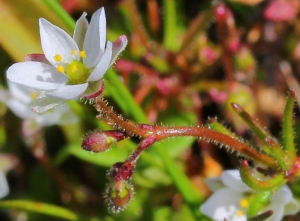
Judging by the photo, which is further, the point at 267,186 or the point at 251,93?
the point at 251,93

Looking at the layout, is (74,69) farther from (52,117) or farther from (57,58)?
(52,117)

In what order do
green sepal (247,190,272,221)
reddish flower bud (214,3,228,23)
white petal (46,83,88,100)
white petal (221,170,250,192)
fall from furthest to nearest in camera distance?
reddish flower bud (214,3,228,23)
white petal (221,170,250,192)
green sepal (247,190,272,221)
white petal (46,83,88,100)

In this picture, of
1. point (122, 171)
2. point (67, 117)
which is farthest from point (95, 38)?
point (67, 117)

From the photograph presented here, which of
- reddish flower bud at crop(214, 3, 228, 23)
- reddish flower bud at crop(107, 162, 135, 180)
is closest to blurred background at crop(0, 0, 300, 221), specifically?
reddish flower bud at crop(214, 3, 228, 23)

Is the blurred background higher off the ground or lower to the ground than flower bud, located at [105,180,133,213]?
higher

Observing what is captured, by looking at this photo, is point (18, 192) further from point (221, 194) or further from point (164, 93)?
point (221, 194)

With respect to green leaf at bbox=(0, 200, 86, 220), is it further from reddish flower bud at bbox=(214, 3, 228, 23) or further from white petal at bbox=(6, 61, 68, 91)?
reddish flower bud at bbox=(214, 3, 228, 23)

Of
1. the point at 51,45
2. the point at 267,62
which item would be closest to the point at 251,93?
the point at 267,62
